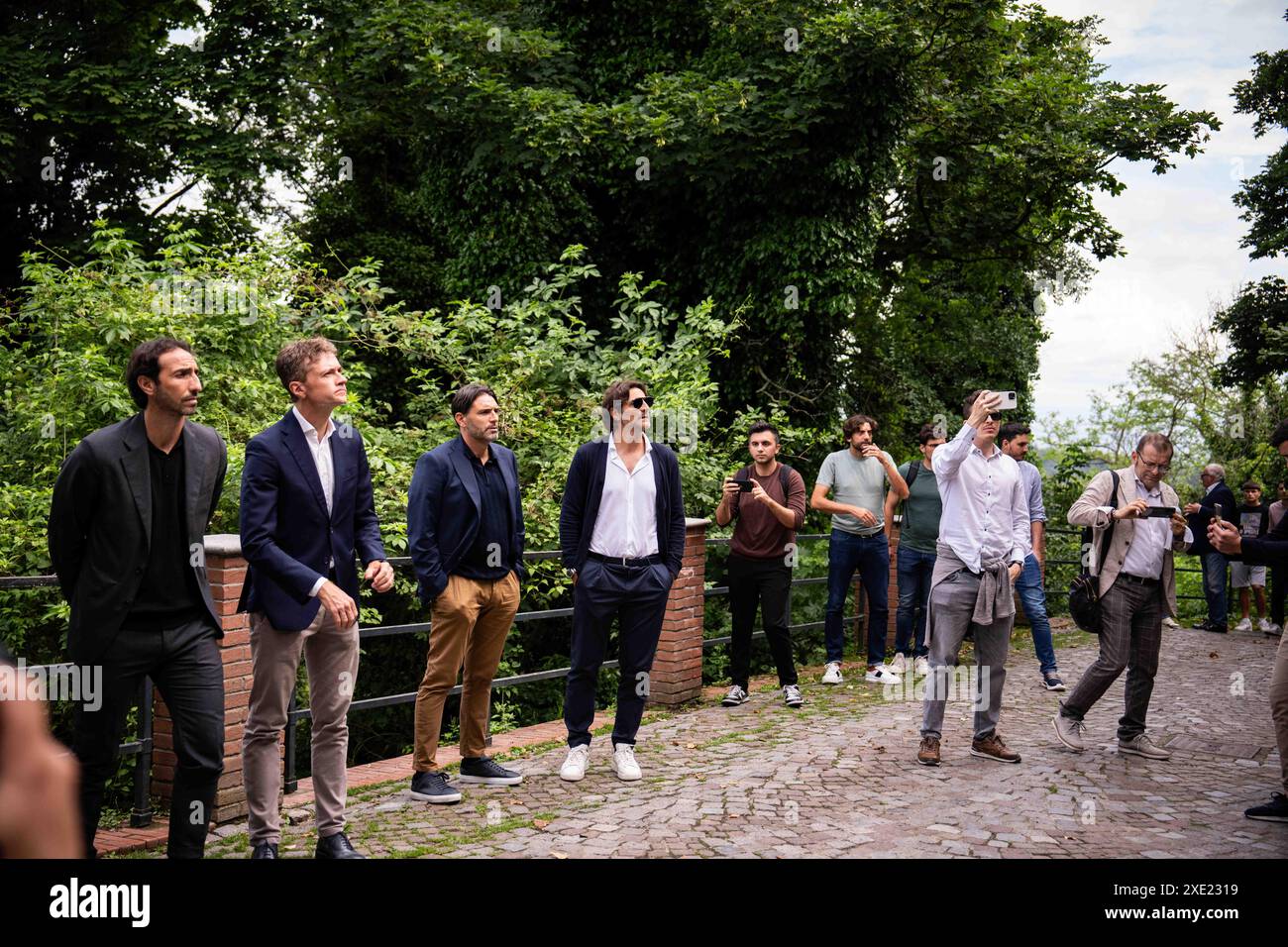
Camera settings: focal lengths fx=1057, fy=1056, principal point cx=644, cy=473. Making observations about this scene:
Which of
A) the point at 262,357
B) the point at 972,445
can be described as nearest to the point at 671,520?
the point at 972,445

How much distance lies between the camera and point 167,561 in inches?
161

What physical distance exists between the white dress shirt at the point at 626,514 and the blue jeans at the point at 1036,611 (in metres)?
4.72

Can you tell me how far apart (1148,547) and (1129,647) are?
69cm

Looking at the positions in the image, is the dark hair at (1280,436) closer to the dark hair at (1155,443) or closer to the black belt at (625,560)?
the dark hair at (1155,443)

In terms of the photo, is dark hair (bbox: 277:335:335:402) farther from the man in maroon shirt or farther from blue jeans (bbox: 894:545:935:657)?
blue jeans (bbox: 894:545:935:657)

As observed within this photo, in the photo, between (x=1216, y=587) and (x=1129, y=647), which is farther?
(x=1216, y=587)

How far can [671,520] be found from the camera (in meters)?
6.59

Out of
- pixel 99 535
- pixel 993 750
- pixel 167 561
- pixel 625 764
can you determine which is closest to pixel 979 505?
pixel 993 750

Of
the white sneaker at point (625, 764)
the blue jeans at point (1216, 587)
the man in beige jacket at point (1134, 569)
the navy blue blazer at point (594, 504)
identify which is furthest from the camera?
the blue jeans at point (1216, 587)

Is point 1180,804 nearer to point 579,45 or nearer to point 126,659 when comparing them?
point 126,659

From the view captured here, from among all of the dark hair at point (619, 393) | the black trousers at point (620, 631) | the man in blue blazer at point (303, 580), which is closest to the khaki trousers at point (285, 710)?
the man in blue blazer at point (303, 580)

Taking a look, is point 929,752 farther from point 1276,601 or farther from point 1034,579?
point 1276,601

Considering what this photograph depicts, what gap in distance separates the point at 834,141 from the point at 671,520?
1152 centimetres

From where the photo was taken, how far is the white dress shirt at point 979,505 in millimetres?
6887
